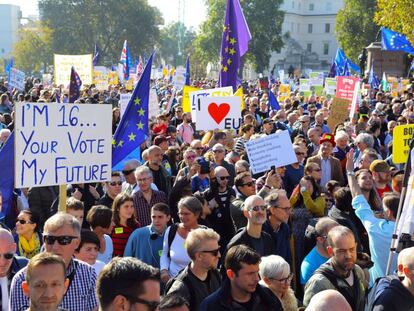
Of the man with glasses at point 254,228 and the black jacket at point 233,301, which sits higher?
the man with glasses at point 254,228

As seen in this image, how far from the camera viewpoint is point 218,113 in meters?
12.4

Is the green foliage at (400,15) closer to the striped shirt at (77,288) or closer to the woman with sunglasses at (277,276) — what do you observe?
the woman with sunglasses at (277,276)

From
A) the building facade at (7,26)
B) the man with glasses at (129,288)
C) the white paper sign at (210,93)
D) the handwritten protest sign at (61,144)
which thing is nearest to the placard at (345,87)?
the white paper sign at (210,93)

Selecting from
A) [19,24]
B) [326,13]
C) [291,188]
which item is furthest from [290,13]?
[291,188]

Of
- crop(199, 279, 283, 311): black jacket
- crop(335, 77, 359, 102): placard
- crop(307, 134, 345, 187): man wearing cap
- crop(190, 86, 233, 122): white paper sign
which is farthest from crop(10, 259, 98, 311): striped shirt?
crop(335, 77, 359, 102): placard

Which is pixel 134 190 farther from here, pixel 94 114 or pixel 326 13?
pixel 326 13

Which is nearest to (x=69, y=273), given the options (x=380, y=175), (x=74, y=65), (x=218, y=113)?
(x=380, y=175)

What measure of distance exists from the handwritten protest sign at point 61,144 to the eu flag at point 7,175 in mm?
1425

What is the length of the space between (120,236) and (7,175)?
68.9 inches

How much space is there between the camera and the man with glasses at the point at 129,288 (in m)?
3.27

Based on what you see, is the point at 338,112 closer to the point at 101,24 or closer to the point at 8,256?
the point at 8,256

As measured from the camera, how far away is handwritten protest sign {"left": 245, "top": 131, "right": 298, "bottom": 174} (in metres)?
9.09

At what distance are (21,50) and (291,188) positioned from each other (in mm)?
78029

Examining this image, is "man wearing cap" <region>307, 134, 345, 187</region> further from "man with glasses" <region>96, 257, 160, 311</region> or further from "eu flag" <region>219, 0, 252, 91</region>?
"man with glasses" <region>96, 257, 160, 311</region>
